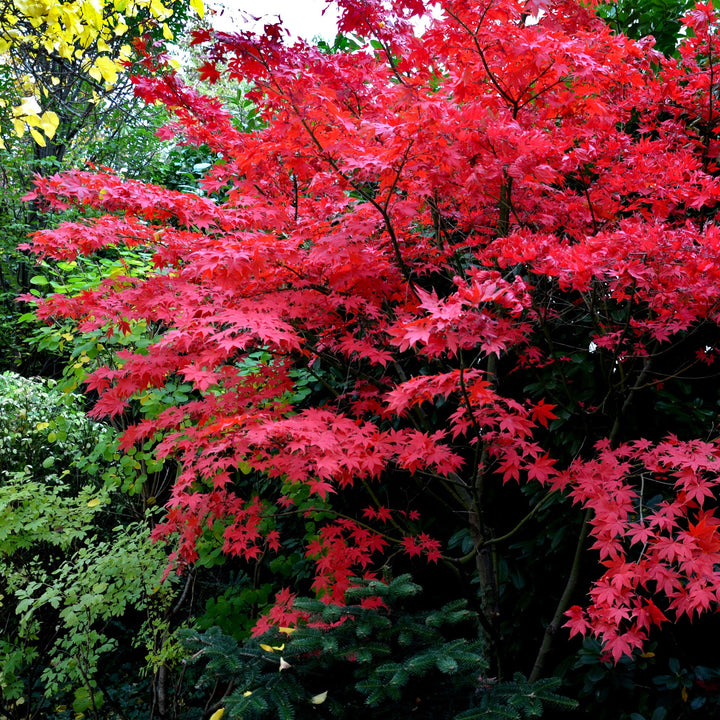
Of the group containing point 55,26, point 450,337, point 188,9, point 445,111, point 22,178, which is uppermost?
point 188,9

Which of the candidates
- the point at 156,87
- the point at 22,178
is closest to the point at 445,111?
the point at 156,87

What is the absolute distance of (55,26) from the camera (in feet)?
11.0

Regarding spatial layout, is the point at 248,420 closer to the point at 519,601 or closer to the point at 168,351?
the point at 168,351

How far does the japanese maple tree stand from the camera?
196 centimetres

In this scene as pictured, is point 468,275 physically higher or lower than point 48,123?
lower

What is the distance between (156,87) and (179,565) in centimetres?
272

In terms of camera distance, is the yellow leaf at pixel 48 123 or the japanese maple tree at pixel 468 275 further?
the yellow leaf at pixel 48 123

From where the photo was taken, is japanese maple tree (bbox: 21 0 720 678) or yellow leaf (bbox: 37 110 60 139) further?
yellow leaf (bbox: 37 110 60 139)

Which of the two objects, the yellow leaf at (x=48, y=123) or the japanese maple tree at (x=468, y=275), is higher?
the yellow leaf at (x=48, y=123)

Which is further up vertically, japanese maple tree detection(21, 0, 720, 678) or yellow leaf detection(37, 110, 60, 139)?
yellow leaf detection(37, 110, 60, 139)

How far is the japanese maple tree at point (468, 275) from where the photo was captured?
196 cm

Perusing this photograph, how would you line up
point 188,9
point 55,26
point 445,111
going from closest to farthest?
point 445,111 → point 55,26 → point 188,9

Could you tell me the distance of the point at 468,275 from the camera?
8.87 ft

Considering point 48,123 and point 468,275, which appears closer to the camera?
point 468,275
